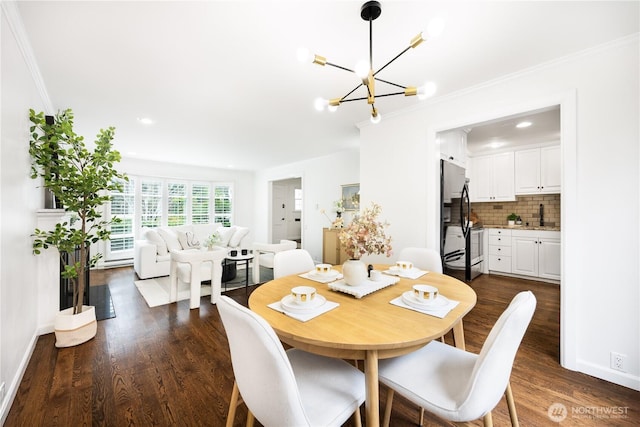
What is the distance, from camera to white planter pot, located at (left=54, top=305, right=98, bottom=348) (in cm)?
226

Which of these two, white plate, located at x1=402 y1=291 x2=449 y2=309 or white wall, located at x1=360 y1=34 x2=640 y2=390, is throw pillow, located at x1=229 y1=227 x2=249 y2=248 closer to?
white plate, located at x1=402 y1=291 x2=449 y2=309

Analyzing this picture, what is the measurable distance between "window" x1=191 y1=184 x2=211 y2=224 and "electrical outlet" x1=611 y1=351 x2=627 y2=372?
7.42 m

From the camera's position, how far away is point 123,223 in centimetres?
581

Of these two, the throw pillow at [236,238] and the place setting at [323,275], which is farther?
the throw pillow at [236,238]

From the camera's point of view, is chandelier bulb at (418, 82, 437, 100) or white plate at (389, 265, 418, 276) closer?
chandelier bulb at (418, 82, 437, 100)

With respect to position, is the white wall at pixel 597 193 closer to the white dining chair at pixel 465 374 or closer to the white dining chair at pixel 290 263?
the white dining chair at pixel 465 374

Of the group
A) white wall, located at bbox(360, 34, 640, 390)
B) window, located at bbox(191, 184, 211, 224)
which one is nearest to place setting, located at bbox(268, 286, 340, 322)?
white wall, located at bbox(360, 34, 640, 390)

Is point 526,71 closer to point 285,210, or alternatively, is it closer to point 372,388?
point 372,388

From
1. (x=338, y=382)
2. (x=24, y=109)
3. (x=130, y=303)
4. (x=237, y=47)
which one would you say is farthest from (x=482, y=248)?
(x=24, y=109)

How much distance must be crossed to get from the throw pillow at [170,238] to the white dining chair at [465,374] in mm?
4716

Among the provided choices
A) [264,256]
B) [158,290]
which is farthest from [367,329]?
[158,290]

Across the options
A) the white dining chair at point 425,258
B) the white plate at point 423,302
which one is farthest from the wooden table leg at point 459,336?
the white dining chair at point 425,258

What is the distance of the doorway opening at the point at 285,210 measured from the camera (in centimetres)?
791

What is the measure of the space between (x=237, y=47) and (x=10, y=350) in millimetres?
2539
